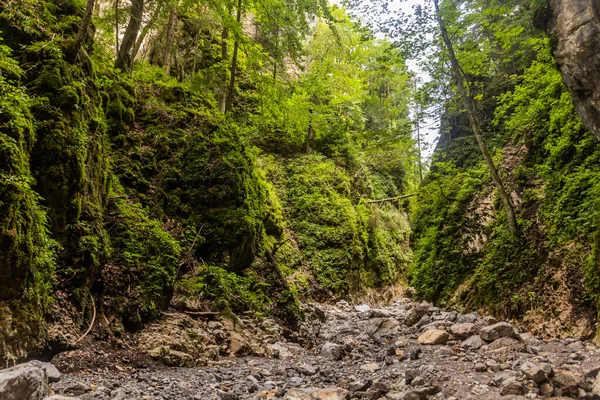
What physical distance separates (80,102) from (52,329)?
3200 millimetres

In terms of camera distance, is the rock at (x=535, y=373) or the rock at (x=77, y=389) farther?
the rock at (x=535, y=373)

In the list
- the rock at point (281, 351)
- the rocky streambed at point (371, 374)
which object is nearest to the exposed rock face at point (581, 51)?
the rocky streambed at point (371, 374)

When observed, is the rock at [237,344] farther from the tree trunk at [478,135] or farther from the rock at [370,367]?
the tree trunk at [478,135]

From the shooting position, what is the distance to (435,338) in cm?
634

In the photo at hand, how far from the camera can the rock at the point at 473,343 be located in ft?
18.2

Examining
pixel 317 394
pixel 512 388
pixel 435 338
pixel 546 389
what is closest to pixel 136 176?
pixel 317 394

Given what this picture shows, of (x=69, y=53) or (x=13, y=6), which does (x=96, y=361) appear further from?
(x=13, y=6)

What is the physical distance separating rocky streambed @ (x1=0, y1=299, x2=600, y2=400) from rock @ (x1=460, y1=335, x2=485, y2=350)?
0.7 inches

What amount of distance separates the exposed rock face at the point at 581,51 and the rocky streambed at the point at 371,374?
148 inches

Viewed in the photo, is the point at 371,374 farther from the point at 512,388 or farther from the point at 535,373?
the point at 535,373

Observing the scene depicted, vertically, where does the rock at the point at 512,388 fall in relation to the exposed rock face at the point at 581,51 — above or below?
below

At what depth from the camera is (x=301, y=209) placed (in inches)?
672

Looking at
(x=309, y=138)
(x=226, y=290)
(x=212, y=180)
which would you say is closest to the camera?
(x=226, y=290)

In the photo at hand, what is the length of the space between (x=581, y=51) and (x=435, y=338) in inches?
210
